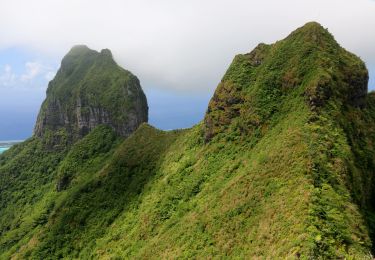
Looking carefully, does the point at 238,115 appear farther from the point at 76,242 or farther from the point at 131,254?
the point at 76,242

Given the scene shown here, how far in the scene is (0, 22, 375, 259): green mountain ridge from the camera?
3756 cm

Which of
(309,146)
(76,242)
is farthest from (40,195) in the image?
(309,146)

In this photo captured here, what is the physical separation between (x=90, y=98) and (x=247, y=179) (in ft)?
206

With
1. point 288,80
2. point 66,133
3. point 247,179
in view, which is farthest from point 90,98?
point 247,179

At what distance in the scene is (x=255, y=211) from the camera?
4228cm

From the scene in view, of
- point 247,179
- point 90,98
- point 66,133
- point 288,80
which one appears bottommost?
point 247,179

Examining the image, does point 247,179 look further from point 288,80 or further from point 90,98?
point 90,98

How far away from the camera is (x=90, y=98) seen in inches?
4038

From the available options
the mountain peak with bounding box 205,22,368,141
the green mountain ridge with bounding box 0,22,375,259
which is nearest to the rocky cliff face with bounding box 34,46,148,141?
the green mountain ridge with bounding box 0,22,375,259

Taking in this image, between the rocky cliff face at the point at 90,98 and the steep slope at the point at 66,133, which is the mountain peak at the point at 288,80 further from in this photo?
the steep slope at the point at 66,133

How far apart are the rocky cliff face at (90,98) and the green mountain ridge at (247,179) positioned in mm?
6514

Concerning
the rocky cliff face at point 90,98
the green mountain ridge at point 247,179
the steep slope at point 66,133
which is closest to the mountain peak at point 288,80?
the green mountain ridge at point 247,179

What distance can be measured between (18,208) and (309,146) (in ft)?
248

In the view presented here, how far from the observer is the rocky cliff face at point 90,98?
97.2 meters
